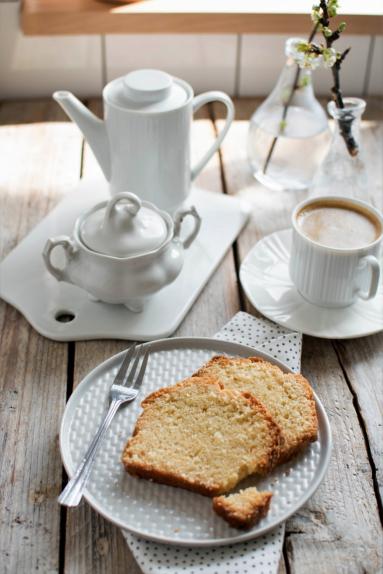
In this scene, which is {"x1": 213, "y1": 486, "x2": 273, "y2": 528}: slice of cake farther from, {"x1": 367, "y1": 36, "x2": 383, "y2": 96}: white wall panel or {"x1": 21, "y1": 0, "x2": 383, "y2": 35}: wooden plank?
{"x1": 367, "y1": 36, "x2": 383, "y2": 96}: white wall panel

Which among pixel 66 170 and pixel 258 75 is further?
pixel 258 75

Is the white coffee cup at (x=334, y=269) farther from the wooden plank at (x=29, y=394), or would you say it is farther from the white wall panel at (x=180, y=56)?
the white wall panel at (x=180, y=56)

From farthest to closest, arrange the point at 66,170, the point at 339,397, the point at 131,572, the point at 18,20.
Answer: the point at 18,20
the point at 66,170
the point at 339,397
the point at 131,572

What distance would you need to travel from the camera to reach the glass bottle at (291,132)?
1.39 meters

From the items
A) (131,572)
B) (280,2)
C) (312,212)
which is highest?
(280,2)

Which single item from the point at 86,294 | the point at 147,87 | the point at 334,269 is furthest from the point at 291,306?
the point at 147,87

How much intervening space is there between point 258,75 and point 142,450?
118 centimetres

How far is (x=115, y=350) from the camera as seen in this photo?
1.08m

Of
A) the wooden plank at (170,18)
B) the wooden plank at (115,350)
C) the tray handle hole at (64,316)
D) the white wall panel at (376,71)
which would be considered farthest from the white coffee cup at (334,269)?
the white wall panel at (376,71)

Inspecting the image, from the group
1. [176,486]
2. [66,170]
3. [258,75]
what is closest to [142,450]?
[176,486]

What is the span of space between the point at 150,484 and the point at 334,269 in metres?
0.43

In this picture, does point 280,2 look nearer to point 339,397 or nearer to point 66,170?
point 66,170

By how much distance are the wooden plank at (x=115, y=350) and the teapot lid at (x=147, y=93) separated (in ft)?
0.86

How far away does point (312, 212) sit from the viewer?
46.3 inches
